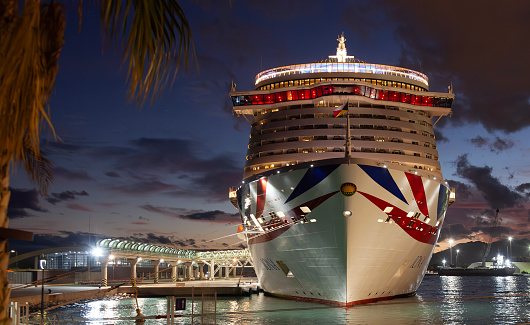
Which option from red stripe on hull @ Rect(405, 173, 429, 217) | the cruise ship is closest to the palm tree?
the cruise ship

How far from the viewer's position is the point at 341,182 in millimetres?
25734

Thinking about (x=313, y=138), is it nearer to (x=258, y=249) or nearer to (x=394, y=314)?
(x=258, y=249)

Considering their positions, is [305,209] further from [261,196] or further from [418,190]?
[418,190]

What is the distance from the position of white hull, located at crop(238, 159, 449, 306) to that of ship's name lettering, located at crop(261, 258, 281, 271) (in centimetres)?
44

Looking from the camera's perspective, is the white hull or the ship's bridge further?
the ship's bridge

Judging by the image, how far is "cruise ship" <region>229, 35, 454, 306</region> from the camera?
2584 centimetres

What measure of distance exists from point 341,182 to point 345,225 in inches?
75.6

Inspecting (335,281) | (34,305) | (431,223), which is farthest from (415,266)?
(34,305)

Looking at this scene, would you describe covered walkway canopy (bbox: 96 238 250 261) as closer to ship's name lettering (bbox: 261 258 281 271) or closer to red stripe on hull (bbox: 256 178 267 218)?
ship's name lettering (bbox: 261 258 281 271)

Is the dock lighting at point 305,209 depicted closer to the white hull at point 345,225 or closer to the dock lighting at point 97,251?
the white hull at point 345,225

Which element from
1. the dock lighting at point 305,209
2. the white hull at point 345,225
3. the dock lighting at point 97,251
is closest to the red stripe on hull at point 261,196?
the white hull at point 345,225

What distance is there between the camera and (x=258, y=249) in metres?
31.8

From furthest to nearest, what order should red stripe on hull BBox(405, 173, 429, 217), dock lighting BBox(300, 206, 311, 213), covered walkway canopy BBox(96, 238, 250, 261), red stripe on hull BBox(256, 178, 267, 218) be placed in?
covered walkway canopy BBox(96, 238, 250, 261), red stripe on hull BBox(256, 178, 267, 218), red stripe on hull BBox(405, 173, 429, 217), dock lighting BBox(300, 206, 311, 213)

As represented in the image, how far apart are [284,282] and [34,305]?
15.6 meters
